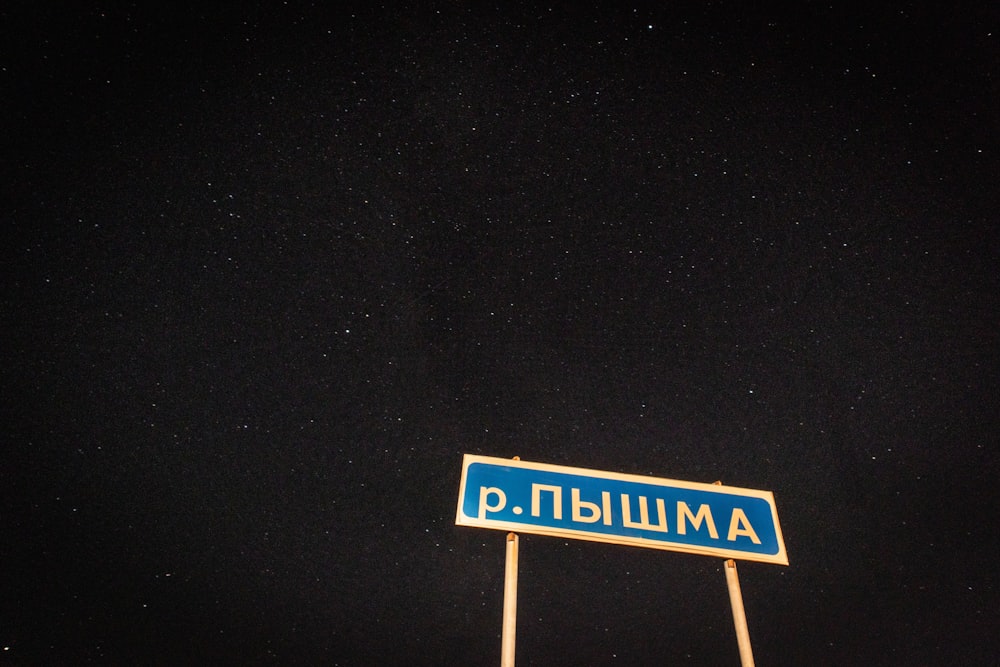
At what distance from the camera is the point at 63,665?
2510mm

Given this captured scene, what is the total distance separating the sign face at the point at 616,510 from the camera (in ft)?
4.07

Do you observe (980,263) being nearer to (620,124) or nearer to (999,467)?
(999,467)

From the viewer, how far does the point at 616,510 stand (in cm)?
127

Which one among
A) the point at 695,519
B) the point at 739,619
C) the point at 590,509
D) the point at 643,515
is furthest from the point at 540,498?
the point at 739,619

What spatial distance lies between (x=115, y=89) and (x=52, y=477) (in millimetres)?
1208

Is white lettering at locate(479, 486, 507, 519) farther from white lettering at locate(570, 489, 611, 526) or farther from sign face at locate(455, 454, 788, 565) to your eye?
white lettering at locate(570, 489, 611, 526)

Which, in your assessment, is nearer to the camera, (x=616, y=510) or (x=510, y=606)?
(x=510, y=606)

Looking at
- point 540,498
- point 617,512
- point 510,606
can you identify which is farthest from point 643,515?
point 510,606

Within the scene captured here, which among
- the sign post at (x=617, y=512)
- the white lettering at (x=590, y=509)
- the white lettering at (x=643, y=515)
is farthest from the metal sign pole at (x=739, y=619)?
the white lettering at (x=590, y=509)

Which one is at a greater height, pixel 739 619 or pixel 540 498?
pixel 540 498

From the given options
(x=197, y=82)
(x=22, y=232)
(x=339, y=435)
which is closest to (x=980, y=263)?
(x=339, y=435)

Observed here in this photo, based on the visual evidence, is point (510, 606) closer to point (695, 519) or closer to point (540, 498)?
point (540, 498)

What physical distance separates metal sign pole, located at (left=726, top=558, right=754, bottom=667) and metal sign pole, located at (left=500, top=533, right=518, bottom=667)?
1.30ft

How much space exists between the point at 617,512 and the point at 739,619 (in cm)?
28
